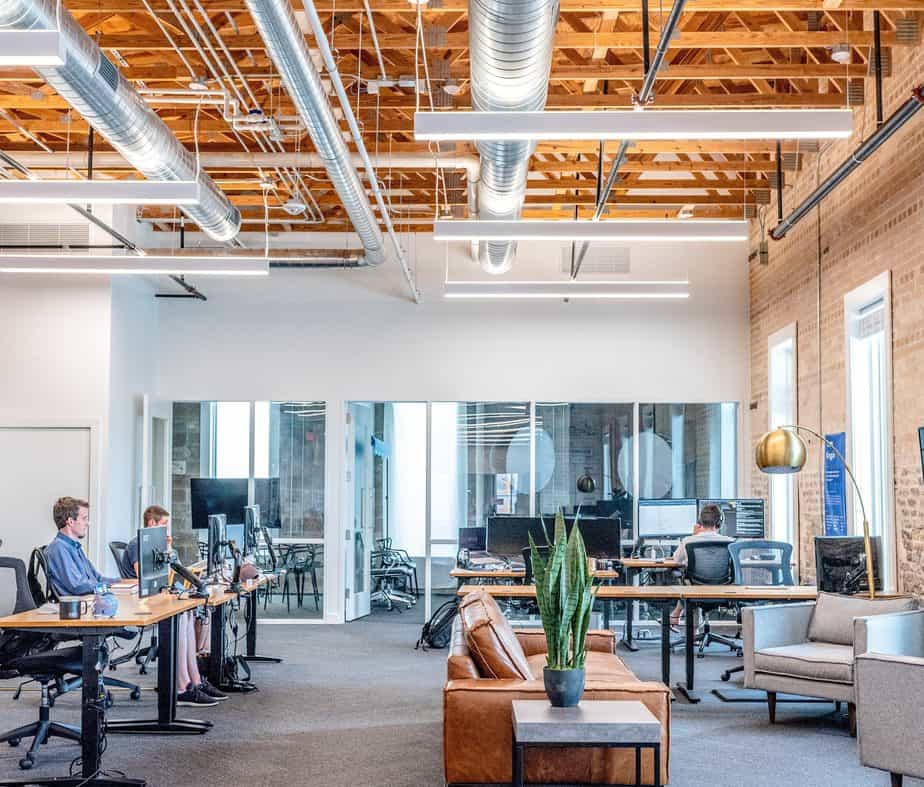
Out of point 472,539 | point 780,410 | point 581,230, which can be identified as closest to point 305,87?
point 581,230

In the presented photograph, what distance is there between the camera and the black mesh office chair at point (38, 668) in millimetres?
5730

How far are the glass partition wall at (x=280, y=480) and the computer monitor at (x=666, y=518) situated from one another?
11.3 feet

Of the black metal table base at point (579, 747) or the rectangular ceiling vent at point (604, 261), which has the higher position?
the rectangular ceiling vent at point (604, 261)

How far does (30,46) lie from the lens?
4625mm

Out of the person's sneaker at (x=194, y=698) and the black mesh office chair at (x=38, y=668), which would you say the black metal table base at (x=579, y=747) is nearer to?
the black mesh office chair at (x=38, y=668)

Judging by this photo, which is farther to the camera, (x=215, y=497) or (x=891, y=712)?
(x=215, y=497)

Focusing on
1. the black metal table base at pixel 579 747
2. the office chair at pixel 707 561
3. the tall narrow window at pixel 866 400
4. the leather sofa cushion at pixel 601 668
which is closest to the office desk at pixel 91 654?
the black metal table base at pixel 579 747

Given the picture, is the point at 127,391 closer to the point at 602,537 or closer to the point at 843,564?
the point at 602,537

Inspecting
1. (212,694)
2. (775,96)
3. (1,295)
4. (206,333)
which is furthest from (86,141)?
(775,96)

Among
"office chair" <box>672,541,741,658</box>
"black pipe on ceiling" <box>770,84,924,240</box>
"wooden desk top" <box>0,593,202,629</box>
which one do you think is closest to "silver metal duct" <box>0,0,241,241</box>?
"wooden desk top" <box>0,593,202,629</box>

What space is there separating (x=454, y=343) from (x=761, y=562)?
4.13 metres

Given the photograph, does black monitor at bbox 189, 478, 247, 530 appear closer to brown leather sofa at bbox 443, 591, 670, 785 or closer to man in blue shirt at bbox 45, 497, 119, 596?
man in blue shirt at bbox 45, 497, 119, 596

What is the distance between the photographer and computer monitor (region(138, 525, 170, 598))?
627 centimetres

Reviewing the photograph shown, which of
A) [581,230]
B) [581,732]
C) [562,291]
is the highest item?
[581,230]
